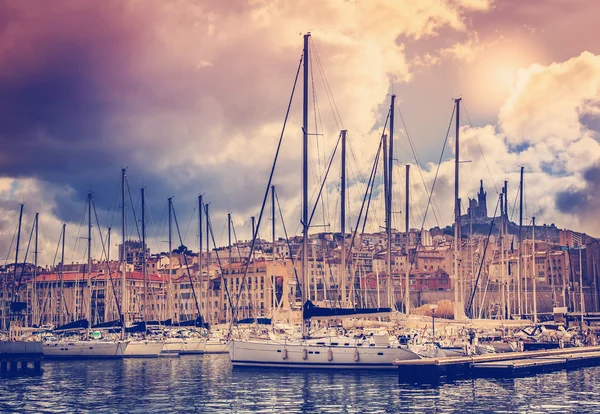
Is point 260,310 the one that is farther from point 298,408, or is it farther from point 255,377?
point 298,408

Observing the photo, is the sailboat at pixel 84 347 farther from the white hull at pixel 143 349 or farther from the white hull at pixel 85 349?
the white hull at pixel 143 349

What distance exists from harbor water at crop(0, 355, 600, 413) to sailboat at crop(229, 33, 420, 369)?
0.55m

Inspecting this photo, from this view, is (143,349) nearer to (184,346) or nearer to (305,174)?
(184,346)

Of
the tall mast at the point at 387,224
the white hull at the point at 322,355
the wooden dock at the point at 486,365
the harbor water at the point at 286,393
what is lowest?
the harbor water at the point at 286,393

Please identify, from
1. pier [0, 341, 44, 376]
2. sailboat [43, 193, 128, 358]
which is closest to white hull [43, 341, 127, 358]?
sailboat [43, 193, 128, 358]

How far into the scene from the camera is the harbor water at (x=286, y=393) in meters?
32.1

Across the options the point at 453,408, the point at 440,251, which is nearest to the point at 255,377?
the point at 453,408

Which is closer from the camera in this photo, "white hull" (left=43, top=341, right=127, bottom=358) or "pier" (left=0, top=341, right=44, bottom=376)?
"pier" (left=0, top=341, right=44, bottom=376)

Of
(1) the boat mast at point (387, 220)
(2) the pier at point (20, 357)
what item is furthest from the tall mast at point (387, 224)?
(2) the pier at point (20, 357)

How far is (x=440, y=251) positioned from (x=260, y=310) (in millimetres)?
73036

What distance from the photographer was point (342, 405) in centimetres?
3234

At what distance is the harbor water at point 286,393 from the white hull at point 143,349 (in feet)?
47.8

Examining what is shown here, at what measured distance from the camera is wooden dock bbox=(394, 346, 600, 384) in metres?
39.4

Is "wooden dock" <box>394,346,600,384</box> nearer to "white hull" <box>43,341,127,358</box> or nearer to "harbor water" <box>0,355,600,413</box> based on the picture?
"harbor water" <box>0,355,600,413</box>
